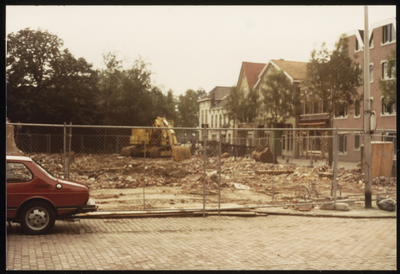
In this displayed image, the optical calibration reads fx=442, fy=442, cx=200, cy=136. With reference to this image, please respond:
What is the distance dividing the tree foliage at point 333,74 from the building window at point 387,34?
16.1ft

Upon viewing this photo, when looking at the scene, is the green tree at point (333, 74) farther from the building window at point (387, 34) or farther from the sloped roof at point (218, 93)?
the sloped roof at point (218, 93)

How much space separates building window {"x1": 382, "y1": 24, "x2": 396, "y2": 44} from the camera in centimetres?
3581

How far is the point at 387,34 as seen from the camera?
36312mm

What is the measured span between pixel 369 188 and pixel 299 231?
4.37 metres

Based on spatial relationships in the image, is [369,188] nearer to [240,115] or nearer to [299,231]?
[299,231]

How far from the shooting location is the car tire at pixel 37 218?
29.4ft

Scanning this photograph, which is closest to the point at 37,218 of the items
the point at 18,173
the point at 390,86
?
the point at 18,173

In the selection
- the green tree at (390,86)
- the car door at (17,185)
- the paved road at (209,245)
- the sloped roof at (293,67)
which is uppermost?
the sloped roof at (293,67)

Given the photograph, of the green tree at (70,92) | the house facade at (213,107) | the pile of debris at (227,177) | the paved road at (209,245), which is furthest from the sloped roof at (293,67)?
the paved road at (209,245)

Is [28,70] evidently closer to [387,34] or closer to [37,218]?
[387,34]

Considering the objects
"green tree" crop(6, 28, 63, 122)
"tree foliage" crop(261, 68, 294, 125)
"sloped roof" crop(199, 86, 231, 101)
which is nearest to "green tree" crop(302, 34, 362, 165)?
"tree foliage" crop(261, 68, 294, 125)

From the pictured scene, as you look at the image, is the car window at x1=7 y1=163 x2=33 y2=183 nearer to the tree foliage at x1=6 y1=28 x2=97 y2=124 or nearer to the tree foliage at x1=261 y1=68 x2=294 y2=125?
the tree foliage at x1=261 y1=68 x2=294 y2=125

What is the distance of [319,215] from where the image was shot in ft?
39.7

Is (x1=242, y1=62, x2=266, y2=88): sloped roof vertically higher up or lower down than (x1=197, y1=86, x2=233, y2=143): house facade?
higher up
